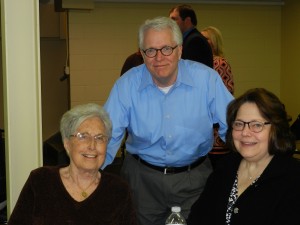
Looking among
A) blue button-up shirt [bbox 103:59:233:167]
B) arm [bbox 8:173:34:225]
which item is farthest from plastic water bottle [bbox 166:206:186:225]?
arm [bbox 8:173:34:225]

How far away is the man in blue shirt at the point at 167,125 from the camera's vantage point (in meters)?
2.24

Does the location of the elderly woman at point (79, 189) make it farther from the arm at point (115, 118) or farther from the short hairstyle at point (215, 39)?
the short hairstyle at point (215, 39)

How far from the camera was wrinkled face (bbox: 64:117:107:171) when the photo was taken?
6.32 ft

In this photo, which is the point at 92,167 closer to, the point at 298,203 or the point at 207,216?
the point at 207,216

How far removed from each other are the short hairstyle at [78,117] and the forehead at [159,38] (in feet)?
1.30

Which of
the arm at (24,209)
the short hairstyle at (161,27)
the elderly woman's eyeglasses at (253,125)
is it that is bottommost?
the arm at (24,209)

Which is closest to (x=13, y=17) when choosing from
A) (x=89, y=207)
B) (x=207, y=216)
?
(x=89, y=207)

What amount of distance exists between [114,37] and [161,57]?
4.54 meters

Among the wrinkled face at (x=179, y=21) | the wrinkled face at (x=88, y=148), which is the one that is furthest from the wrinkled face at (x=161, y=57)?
the wrinkled face at (x=179, y=21)

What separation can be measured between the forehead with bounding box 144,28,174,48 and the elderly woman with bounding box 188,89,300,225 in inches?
16.3

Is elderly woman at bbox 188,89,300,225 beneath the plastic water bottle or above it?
above

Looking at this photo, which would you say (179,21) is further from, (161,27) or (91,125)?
(91,125)

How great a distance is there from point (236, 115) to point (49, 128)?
5.50 meters

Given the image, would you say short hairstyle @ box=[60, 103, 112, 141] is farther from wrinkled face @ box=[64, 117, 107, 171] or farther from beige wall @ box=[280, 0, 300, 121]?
beige wall @ box=[280, 0, 300, 121]
